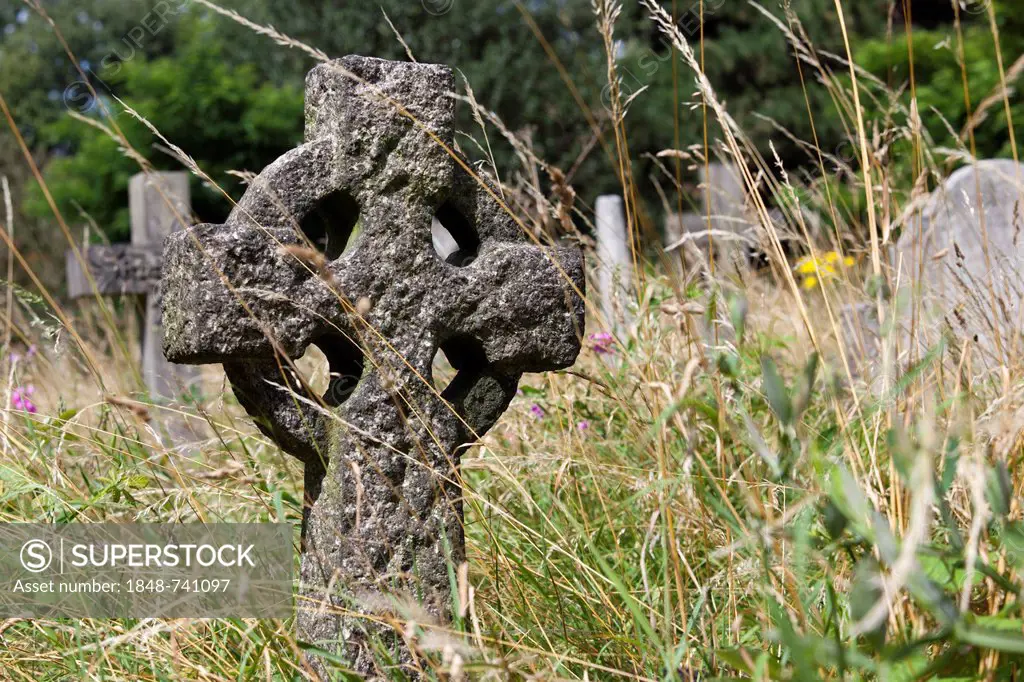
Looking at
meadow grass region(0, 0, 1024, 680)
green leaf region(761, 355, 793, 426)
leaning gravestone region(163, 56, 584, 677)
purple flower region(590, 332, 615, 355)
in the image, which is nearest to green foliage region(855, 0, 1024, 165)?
purple flower region(590, 332, 615, 355)

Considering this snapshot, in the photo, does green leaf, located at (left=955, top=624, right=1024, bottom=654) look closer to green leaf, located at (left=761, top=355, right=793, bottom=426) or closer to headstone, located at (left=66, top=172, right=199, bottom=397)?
green leaf, located at (left=761, top=355, right=793, bottom=426)

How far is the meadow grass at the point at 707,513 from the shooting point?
3.09 ft

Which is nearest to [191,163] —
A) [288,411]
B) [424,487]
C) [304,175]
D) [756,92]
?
[304,175]

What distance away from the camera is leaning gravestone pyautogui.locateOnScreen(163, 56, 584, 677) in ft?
4.94

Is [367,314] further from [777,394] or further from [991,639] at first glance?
[991,639]

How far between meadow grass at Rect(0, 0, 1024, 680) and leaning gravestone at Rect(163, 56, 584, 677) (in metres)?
0.09

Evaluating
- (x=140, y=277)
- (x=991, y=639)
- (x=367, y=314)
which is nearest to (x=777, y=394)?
(x=991, y=639)

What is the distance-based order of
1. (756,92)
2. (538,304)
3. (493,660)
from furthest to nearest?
1. (756,92)
2. (538,304)
3. (493,660)

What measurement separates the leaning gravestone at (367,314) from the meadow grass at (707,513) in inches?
3.5

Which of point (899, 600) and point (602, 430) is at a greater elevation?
point (899, 600)

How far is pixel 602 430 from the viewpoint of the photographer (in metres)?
2.65

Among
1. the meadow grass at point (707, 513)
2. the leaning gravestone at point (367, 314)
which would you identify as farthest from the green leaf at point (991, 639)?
the leaning gravestone at point (367, 314)

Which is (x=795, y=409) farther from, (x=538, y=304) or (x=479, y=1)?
(x=479, y=1)

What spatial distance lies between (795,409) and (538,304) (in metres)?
0.96
